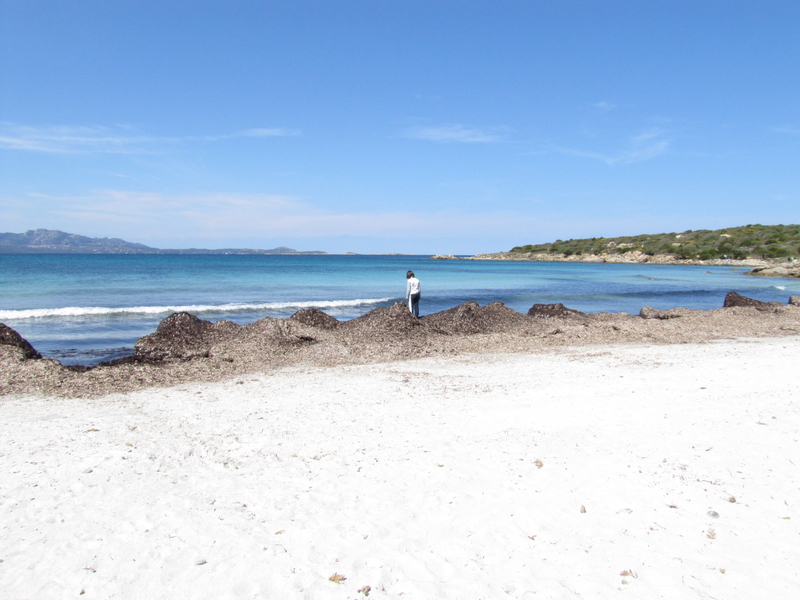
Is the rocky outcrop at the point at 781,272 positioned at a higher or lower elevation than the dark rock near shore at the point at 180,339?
lower

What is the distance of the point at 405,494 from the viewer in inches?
177

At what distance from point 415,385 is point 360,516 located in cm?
449

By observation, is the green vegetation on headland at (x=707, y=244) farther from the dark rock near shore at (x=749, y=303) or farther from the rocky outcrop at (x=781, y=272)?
the dark rock near shore at (x=749, y=303)

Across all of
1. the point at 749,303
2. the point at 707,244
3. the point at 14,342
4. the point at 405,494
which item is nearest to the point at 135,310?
the point at 14,342

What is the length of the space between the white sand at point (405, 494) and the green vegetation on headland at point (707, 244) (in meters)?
82.1

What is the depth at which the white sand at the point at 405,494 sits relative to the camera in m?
3.34

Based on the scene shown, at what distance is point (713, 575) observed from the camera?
10.9 ft

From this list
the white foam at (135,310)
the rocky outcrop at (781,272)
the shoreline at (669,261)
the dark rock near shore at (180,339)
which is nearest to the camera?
the dark rock near shore at (180,339)

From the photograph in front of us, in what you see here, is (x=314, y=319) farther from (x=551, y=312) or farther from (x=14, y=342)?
(x=551, y=312)

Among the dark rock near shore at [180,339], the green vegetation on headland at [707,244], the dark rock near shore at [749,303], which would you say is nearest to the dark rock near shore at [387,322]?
the dark rock near shore at [180,339]

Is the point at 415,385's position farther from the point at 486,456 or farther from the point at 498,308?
the point at 498,308

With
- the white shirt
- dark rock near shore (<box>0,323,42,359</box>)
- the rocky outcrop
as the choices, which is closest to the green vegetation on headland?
the rocky outcrop

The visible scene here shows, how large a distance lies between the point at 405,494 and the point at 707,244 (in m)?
105

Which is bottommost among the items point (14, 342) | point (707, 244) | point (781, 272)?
point (781, 272)
